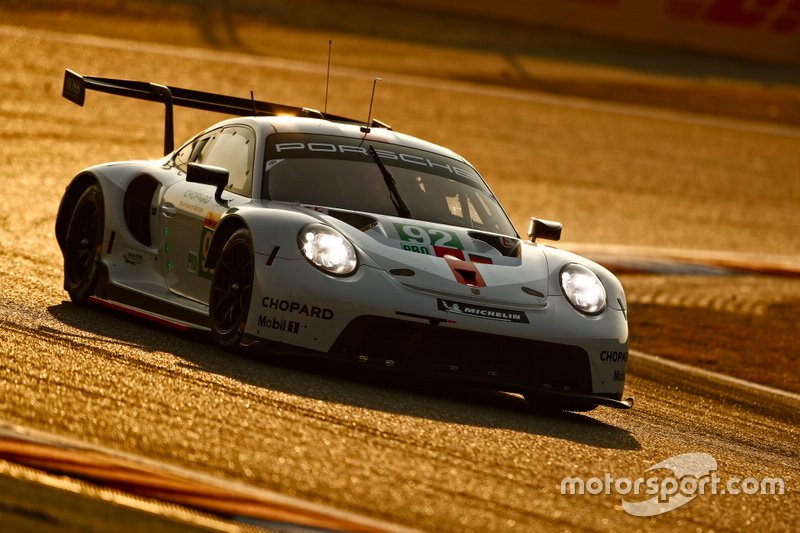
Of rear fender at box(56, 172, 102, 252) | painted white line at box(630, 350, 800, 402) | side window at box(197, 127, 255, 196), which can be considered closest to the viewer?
side window at box(197, 127, 255, 196)

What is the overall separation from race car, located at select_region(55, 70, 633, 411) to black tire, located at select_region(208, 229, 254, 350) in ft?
0.03

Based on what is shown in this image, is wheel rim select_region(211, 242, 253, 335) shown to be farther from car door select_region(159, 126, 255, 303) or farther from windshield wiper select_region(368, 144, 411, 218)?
windshield wiper select_region(368, 144, 411, 218)

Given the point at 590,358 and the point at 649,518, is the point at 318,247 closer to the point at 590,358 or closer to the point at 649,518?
the point at 590,358

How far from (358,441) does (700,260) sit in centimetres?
1041

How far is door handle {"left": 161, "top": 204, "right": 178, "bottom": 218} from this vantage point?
8086 mm

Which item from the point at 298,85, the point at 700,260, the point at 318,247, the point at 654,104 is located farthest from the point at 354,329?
the point at 654,104

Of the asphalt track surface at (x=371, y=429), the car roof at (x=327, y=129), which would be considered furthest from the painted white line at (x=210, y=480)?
the car roof at (x=327, y=129)

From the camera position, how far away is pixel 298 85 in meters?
21.1

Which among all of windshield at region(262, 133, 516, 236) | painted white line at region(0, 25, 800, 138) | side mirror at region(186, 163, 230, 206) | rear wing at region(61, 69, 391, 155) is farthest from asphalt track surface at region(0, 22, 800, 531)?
painted white line at region(0, 25, 800, 138)

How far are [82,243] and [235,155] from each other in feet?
4.26

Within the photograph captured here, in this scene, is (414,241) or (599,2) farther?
(599,2)

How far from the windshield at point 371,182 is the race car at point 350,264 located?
0.04ft

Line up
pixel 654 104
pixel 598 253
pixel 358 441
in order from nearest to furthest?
1. pixel 358 441
2. pixel 598 253
3. pixel 654 104

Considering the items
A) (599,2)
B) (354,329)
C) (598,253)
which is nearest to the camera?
(354,329)
